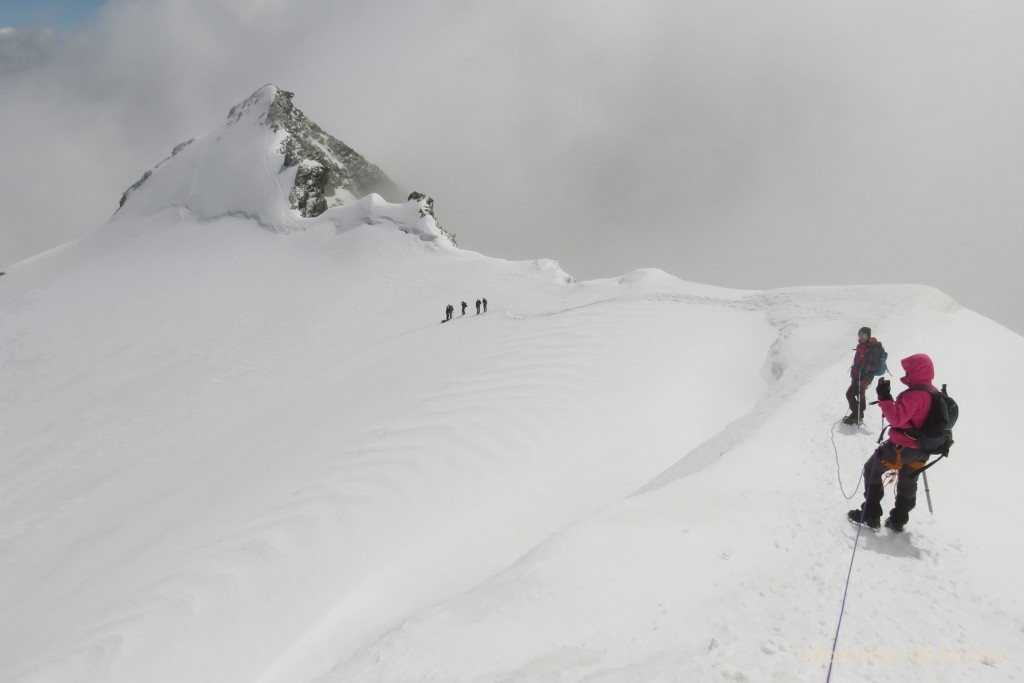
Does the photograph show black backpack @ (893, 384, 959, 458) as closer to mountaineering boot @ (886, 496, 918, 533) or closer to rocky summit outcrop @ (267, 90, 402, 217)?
mountaineering boot @ (886, 496, 918, 533)

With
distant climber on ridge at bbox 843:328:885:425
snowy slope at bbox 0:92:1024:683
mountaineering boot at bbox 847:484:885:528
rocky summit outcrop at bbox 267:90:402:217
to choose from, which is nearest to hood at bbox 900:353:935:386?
mountaineering boot at bbox 847:484:885:528

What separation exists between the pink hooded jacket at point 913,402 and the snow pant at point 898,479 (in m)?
0.12

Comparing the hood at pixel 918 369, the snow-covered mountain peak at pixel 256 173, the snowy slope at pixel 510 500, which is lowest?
the snowy slope at pixel 510 500

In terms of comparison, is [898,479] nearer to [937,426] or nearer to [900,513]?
[900,513]

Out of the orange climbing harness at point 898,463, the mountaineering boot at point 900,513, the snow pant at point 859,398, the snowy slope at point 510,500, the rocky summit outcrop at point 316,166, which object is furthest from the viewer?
the rocky summit outcrop at point 316,166

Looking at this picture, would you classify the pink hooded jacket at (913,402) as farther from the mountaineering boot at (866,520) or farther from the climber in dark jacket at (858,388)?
the climber in dark jacket at (858,388)

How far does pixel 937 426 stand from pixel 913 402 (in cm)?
32

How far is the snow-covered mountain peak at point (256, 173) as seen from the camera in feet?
148

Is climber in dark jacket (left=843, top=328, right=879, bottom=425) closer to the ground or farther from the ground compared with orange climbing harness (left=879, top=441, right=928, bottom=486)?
farther from the ground

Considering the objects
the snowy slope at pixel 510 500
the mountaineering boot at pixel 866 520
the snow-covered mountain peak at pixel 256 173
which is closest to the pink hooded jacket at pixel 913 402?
the mountaineering boot at pixel 866 520

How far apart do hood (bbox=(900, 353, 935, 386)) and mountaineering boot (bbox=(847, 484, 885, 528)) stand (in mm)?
1133

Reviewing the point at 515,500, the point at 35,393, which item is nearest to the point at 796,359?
the point at 515,500

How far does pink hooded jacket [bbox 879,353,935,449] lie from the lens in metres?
5.16

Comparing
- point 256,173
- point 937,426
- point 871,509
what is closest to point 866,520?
point 871,509
